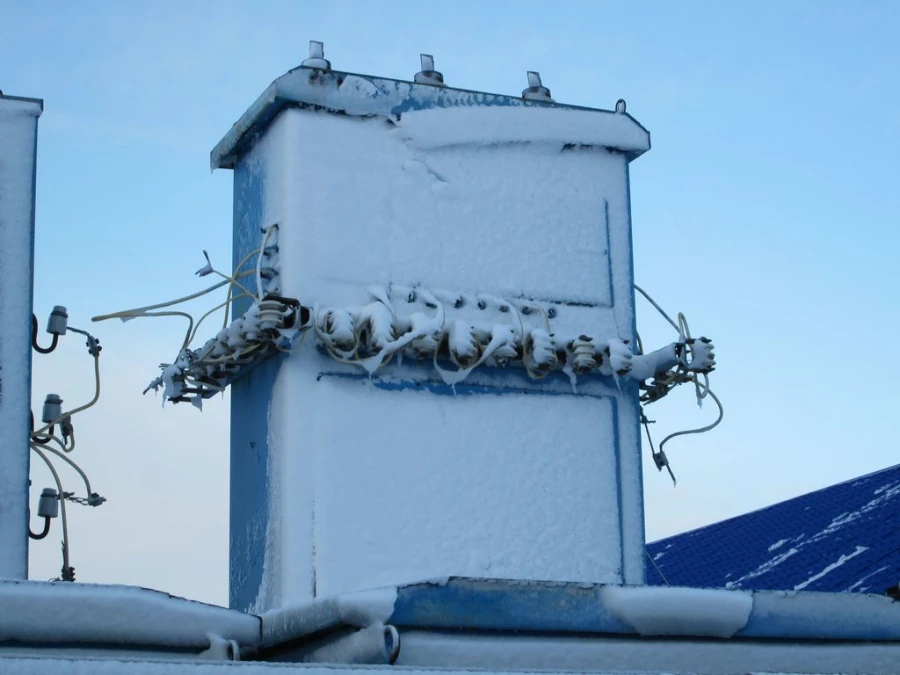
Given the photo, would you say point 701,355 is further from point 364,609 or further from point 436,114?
point 364,609

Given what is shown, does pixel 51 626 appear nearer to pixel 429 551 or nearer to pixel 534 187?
pixel 429 551

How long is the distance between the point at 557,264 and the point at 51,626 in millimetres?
6032

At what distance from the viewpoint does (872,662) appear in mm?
8133

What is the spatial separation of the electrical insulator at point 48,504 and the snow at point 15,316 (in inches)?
21.5

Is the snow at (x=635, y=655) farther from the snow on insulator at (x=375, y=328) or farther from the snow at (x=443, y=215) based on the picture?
the snow at (x=443, y=215)

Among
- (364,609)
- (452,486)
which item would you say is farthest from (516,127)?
(364,609)

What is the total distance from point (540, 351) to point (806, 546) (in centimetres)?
507

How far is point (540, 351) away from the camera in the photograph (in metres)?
11.3

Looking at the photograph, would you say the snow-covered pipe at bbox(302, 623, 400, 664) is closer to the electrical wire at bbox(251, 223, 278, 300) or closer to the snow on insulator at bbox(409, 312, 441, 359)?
the snow on insulator at bbox(409, 312, 441, 359)

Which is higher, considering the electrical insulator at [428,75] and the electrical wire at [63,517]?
the electrical insulator at [428,75]

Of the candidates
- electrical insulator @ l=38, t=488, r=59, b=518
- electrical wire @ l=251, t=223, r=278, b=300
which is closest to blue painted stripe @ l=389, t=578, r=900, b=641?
electrical insulator @ l=38, t=488, r=59, b=518

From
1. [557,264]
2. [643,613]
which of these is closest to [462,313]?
[557,264]

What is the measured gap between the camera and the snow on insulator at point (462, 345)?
11.0 m

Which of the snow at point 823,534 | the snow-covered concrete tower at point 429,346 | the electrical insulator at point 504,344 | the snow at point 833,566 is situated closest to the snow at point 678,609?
the snow-covered concrete tower at point 429,346
